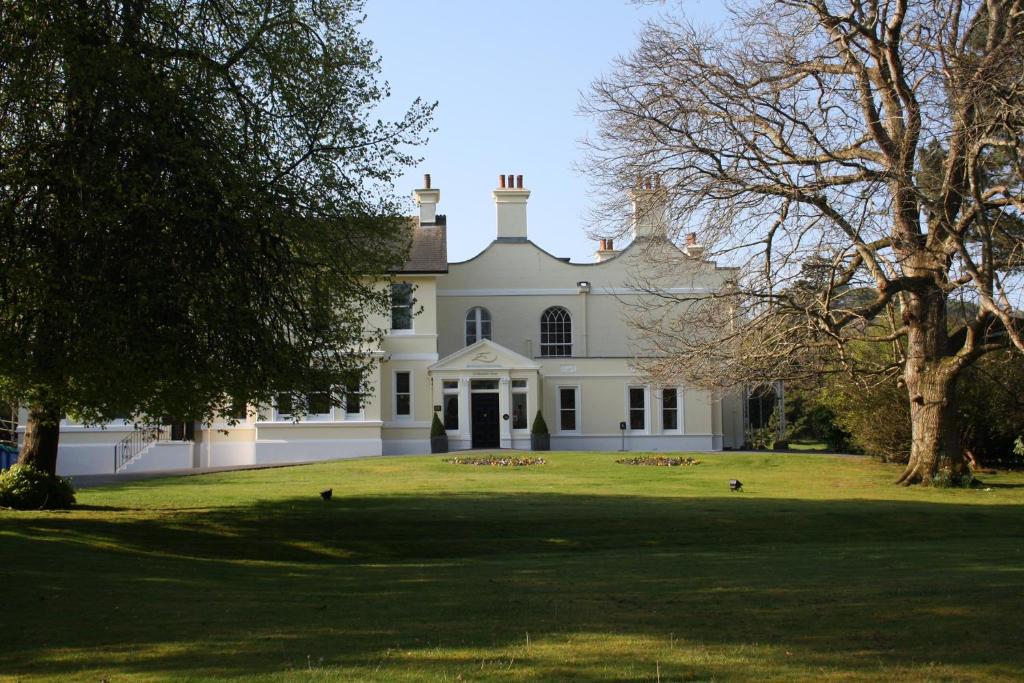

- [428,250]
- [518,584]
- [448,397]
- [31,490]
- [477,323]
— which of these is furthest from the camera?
[477,323]

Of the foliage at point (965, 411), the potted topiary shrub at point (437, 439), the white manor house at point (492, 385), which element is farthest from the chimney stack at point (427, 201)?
the foliage at point (965, 411)

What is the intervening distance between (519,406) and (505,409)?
41.0 inches

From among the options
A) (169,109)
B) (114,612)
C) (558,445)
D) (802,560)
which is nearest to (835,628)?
(802,560)

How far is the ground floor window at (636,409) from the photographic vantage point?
147 feet

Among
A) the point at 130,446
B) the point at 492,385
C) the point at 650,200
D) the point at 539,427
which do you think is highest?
the point at 650,200

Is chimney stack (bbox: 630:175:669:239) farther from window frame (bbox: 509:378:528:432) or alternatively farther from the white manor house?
window frame (bbox: 509:378:528:432)

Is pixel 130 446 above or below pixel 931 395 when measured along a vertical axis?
below

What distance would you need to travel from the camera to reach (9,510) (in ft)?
61.0

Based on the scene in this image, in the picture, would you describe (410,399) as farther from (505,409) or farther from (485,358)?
(505,409)

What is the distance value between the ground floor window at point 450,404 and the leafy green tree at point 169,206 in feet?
80.8

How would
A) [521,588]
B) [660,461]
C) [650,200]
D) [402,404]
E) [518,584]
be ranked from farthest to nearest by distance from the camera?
[402,404]
[660,461]
[650,200]
[518,584]
[521,588]

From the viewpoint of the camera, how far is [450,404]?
43031mm

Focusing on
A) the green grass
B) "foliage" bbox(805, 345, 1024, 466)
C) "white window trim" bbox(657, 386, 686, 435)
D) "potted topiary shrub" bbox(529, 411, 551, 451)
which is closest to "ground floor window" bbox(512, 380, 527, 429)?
"potted topiary shrub" bbox(529, 411, 551, 451)

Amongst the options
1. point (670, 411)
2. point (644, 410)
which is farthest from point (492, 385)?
point (670, 411)
